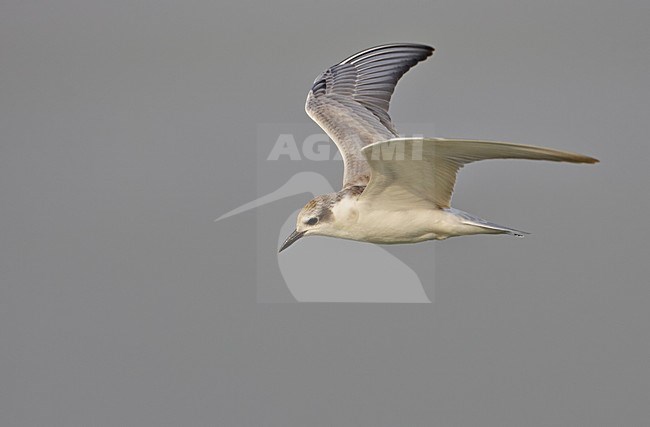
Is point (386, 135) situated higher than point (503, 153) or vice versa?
point (386, 135)

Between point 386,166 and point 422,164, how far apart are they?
253 mm

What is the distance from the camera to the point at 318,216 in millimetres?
7926

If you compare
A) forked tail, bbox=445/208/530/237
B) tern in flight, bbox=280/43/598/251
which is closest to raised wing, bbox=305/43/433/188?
tern in flight, bbox=280/43/598/251

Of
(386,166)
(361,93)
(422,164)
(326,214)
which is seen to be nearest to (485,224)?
(422,164)

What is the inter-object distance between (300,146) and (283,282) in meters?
1.80

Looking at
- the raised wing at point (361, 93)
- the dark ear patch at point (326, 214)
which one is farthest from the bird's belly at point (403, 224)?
the raised wing at point (361, 93)

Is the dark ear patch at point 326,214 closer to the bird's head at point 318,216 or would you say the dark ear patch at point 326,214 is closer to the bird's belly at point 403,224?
the bird's head at point 318,216

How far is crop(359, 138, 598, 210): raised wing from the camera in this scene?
616 centimetres

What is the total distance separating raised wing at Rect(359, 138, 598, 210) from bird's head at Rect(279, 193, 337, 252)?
0.28 metres

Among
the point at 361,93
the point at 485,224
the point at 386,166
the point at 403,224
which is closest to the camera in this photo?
the point at 386,166

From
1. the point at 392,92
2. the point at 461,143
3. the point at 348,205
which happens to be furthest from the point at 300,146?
the point at 461,143

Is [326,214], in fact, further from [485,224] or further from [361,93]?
[361,93]

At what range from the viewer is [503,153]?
20.4 feet

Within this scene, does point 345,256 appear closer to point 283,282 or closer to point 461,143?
point 283,282
